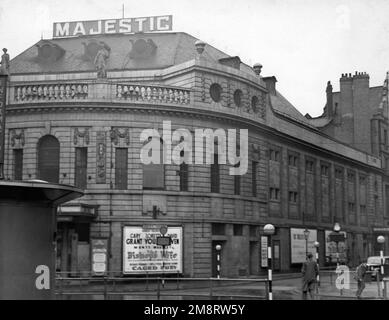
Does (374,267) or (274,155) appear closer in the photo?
(374,267)

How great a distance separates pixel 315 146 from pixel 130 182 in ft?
80.1

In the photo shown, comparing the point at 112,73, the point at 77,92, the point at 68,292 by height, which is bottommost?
the point at 68,292

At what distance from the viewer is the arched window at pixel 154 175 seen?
40.9m

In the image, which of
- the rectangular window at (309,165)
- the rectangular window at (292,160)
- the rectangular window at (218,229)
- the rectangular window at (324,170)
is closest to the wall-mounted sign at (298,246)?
the rectangular window at (292,160)

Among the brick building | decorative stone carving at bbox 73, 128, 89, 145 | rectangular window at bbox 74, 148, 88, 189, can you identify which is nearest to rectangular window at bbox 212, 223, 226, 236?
rectangular window at bbox 74, 148, 88, 189

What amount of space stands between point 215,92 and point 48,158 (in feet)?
Answer: 41.0

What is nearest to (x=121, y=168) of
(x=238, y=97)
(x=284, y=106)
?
(x=238, y=97)

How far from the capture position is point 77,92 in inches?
1592

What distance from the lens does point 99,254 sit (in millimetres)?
39156

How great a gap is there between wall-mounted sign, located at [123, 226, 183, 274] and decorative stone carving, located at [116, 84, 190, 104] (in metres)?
8.35

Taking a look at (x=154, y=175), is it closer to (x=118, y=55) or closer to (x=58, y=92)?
(x=58, y=92)

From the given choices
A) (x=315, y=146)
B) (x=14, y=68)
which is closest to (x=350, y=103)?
(x=315, y=146)

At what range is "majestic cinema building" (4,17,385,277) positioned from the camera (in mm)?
39812

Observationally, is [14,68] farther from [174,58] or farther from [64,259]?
[64,259]
